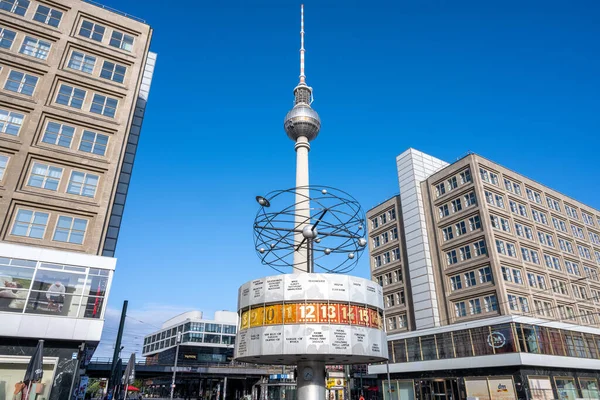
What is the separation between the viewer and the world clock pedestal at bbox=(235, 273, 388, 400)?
18.4 m

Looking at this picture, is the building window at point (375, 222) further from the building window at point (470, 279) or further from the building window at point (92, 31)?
the building window at point (92, 31)

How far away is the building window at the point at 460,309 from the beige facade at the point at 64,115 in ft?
131

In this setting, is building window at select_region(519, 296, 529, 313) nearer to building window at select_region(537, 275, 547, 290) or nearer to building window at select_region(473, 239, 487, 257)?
building window at select_region(537, 275, 547, 290)

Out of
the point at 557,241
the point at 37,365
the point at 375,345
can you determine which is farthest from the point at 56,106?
the point at 557,241

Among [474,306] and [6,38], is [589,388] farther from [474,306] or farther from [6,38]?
[6,38]

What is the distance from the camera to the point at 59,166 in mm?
28688

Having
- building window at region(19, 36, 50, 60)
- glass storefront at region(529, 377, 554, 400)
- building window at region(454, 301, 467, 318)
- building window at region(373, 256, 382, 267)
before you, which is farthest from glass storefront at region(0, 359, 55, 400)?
building window at region(373, 256, 382, 267)

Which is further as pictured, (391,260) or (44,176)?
(391,260)

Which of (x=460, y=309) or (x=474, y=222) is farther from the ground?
(x=474, y=222)

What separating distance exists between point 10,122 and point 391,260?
49490mm

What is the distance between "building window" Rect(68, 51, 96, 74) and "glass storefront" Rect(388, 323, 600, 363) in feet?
152

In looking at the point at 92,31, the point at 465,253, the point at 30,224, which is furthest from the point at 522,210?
the point at 30,224

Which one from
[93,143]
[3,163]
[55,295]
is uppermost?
[93,143]

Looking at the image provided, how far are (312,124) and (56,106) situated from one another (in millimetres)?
26313
